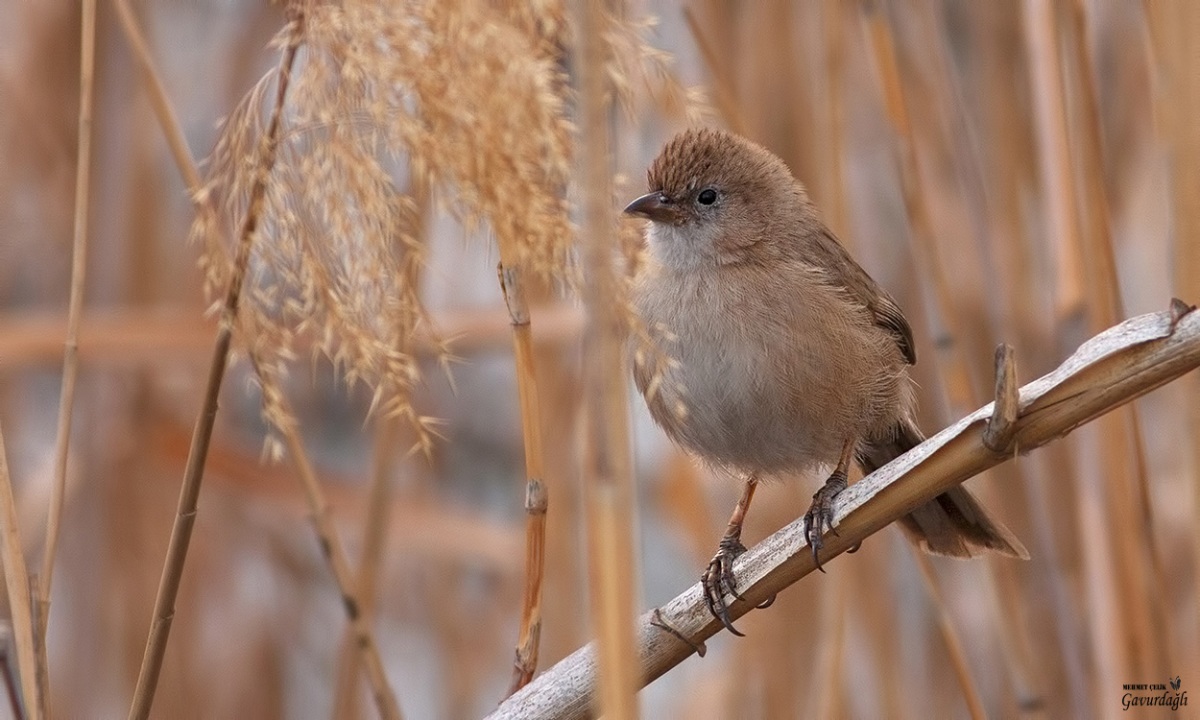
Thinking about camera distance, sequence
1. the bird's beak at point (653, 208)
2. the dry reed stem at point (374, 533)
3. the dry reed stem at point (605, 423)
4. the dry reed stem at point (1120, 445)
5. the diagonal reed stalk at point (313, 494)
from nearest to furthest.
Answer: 1. the dry reed stem at point (605, 423)
2. the diagonal reed stalk at point (313, 494)
3. the dry reed stem at point (1120, 445)
4. the dry reed stem at point (374, 533)
5. the bird's beak at point (653, 208)

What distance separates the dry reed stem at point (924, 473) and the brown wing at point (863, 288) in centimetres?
80

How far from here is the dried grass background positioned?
1437 mm

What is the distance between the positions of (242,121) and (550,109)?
1.24 ft

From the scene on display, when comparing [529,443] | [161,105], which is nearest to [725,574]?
[529,443]

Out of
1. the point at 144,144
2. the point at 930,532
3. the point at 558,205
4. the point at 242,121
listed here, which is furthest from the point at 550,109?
the point at 144,144

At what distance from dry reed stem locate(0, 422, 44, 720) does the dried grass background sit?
0.36 feet

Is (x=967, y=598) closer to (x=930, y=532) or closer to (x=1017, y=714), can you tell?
(x=1017, y=714)

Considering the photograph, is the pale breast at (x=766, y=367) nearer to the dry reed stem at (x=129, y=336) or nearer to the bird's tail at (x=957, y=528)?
the bird's tail at (x=957, y=528)

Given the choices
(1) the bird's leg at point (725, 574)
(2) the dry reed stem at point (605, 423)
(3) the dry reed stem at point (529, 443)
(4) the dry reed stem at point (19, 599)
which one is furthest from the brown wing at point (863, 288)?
(4) the dry reed stem at point (19, 599)

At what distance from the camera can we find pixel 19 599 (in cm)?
142

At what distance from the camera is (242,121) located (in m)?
1.46

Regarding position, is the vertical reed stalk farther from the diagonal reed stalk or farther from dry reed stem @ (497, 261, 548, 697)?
the diagonal reed stalk

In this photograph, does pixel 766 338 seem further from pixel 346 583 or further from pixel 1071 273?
pixel 346 583

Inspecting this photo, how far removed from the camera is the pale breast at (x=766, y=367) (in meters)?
2.17
